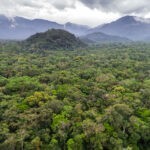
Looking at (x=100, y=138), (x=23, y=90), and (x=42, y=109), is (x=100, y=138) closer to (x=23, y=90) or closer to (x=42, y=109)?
(x=42, y=109)

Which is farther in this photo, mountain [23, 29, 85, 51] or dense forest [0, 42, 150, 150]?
mountain [23, 29, 85, 51]

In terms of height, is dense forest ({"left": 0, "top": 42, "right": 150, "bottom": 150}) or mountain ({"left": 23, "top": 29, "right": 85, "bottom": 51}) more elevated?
mountain ({"left": 23, "top": 29, "right": 85, "bottom": 51})

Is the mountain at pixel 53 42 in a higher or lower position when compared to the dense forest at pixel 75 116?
higher

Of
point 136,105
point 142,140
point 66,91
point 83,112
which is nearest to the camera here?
point 142,140

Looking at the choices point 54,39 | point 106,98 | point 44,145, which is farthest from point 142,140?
point 54,39

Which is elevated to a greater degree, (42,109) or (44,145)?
(42,109)

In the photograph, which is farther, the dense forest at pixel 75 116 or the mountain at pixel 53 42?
the mountain at pixel 53 42

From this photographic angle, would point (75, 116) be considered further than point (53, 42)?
No

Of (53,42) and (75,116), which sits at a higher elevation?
(53,42)
